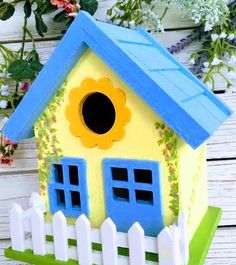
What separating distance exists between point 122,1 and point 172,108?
0.42m

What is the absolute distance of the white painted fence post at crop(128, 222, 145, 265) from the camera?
0.63 meters

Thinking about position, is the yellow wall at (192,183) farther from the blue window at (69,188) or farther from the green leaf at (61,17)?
the green leaf at (61,17)

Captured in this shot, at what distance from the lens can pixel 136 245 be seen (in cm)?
64

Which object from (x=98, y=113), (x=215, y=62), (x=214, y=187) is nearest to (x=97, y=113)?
(x=98, y=113)

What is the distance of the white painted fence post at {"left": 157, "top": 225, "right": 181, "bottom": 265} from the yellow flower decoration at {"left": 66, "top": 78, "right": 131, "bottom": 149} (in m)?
0.15

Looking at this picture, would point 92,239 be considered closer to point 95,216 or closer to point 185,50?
point 95,216

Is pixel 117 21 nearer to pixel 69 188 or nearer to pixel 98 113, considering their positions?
pixel 98 113

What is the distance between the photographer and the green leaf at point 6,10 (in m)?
0.97

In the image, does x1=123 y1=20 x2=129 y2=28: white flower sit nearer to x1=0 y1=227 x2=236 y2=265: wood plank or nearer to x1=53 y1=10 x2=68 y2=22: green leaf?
x1=53 y1=10 x2=68 y2=22: green leaf

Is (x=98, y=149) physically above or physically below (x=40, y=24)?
below

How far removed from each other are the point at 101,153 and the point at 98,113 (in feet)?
0.27

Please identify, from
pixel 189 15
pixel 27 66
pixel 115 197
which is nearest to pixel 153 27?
pixel 189 15

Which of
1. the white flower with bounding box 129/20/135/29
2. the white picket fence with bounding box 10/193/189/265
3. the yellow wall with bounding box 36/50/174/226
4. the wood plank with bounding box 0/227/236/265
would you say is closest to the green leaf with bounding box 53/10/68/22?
the white flower with bounding box 129/20/135/29

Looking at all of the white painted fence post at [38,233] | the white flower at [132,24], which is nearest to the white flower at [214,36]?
the white flower at [132,24]
